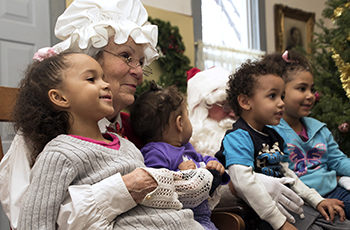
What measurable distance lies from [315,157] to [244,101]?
0.68 m

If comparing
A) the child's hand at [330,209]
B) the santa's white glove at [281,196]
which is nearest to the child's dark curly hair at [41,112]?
the santa's white glove at [281,196]

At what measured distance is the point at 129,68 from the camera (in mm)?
1673

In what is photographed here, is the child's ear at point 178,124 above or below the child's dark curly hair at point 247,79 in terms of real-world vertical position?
below

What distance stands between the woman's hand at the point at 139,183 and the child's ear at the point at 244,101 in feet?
3.26

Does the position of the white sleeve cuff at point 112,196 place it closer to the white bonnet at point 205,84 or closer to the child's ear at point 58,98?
the child's ear at point 58,98

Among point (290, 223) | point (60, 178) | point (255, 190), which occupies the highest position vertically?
point (60, 178)

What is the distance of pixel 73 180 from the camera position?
1.16m

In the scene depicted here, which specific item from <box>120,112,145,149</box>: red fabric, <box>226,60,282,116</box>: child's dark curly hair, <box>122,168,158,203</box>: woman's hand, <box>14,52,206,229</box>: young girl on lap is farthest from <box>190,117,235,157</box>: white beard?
<box>122,168,158,203</box>: woman's hand

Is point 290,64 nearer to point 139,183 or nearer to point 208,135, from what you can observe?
point 208,135

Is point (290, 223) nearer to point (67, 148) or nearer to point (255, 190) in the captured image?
point (255, 190)

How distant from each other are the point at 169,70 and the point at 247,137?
238 cm

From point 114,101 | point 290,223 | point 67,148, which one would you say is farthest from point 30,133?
point 290,223

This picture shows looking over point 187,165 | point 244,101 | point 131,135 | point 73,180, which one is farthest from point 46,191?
point 244,101

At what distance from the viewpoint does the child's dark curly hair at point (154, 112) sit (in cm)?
174
